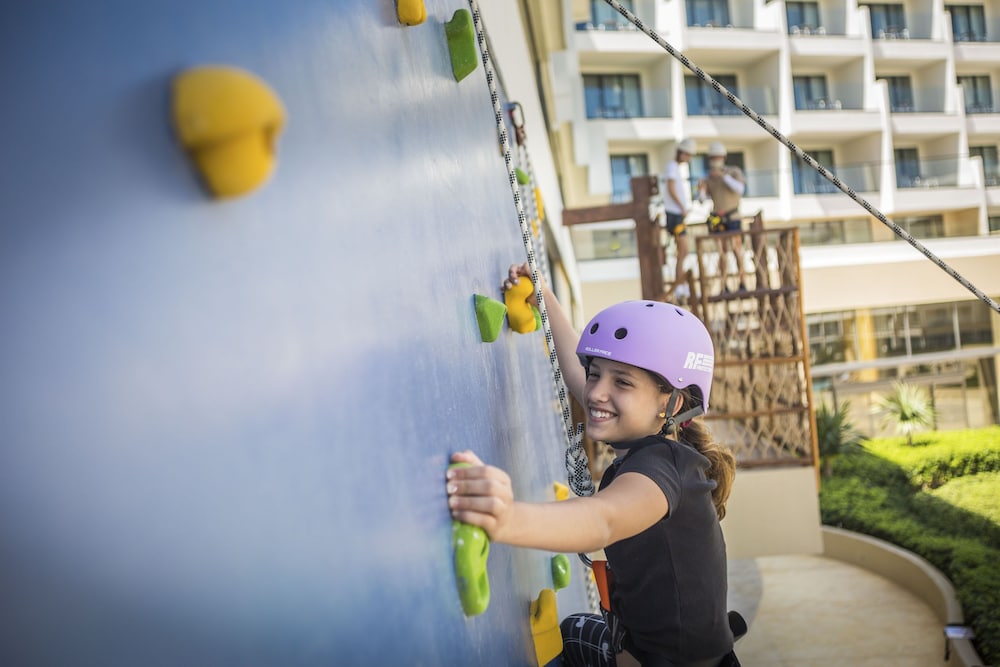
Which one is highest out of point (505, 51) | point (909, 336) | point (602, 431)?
point (505, 51)

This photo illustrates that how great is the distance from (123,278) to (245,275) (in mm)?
109

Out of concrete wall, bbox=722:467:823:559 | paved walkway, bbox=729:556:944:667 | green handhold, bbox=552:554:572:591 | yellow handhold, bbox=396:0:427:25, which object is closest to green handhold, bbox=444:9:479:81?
yellow handhold, bbox=396:0:427:25

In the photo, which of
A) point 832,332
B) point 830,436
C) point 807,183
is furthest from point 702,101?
point 830,436

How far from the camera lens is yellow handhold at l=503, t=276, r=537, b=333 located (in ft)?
5.85

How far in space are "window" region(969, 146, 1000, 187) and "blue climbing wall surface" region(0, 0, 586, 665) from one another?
1001 inches

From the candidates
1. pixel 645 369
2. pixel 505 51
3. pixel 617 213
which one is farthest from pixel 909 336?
pixel 645 369

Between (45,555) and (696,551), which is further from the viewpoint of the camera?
(696,551)

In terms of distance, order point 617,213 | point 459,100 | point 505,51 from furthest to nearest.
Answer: point 617,213
point 505,51
point 459,100

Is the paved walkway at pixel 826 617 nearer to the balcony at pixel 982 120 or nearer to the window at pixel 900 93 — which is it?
the window at pixel 900 93

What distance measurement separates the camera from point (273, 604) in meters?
0.59

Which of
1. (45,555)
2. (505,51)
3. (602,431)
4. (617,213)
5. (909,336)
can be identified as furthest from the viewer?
(909,336)

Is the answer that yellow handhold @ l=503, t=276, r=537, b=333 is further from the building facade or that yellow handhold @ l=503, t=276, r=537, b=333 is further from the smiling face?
the building facade

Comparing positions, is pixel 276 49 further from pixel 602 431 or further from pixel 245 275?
pixel 602 431

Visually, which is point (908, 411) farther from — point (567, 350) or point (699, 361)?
point (699, 361)
